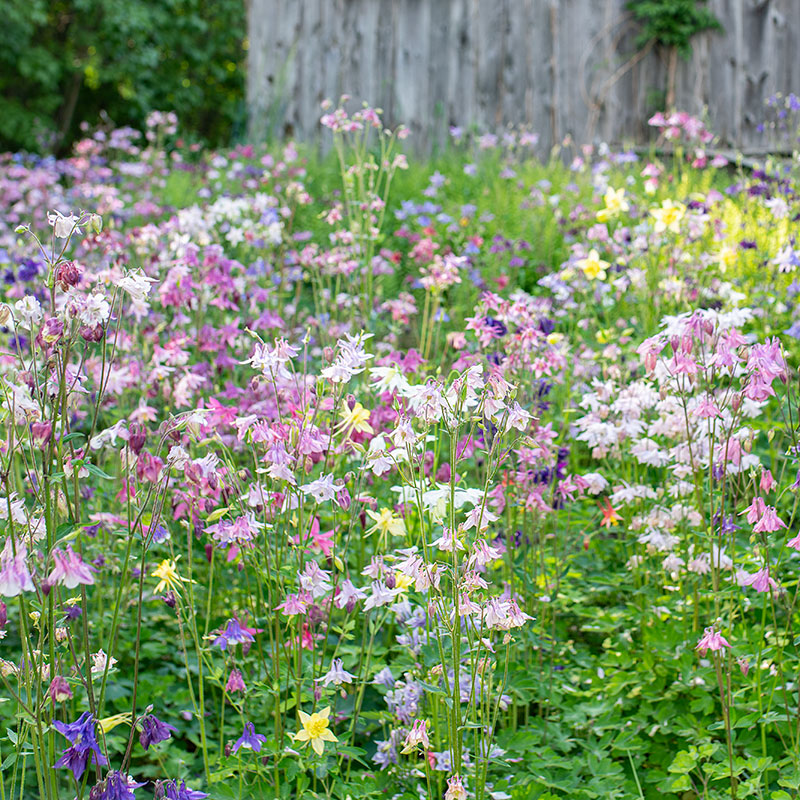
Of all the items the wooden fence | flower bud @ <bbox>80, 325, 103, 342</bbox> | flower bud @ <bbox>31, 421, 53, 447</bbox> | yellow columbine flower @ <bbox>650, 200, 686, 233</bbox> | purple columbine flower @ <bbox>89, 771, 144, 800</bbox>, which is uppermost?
the wooden fence

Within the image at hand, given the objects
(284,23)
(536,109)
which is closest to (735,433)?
(536,109)

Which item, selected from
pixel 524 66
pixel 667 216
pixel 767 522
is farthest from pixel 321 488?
pixel 524 66

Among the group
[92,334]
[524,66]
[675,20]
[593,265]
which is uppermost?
[675,20]

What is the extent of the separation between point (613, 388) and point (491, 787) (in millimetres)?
1173

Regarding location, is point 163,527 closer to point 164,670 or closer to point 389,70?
point 164,670

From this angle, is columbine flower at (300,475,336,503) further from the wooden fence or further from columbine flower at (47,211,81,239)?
the wooden fence

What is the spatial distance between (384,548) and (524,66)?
7.62 metres

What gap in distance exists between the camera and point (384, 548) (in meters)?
2.21

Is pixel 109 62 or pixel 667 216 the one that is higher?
pixel 109 62

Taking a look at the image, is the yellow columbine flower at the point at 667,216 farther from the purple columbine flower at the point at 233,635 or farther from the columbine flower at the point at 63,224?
the columbine flower at the point at 63,224

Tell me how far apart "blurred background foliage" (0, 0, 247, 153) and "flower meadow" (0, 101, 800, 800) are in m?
11.1

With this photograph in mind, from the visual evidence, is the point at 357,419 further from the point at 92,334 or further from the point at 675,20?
the point at 675,20

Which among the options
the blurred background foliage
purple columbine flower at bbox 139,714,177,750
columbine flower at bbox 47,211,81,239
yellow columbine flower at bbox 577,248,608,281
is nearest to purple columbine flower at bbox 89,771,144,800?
purple columbine flower at bbox 139,714,177,750

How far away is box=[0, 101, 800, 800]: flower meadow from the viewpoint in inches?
64.4
